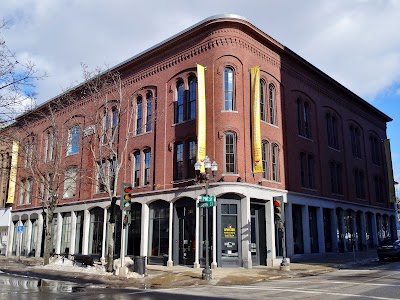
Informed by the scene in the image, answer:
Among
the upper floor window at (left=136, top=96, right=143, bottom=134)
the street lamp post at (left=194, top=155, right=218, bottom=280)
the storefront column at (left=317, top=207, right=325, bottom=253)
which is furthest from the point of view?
the upper floor window at (left=136, top=96, right=143, bottom=134)

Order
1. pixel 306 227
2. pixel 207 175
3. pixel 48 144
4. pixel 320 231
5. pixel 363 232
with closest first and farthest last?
1. pixel 207 175
2. pixel 306 227
3. pixel 320 231
4. pixel 363 232
5. pixel 48 144

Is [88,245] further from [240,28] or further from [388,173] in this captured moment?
[388,173]

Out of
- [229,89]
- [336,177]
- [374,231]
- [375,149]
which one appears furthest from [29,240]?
[375,149]

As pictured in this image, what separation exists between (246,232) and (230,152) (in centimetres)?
491

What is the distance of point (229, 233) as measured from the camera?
23.2m

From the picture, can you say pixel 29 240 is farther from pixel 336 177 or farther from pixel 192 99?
pixel 336 177

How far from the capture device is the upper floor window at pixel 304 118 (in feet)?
Result: 104

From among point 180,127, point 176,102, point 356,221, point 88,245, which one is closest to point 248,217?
point 180,127

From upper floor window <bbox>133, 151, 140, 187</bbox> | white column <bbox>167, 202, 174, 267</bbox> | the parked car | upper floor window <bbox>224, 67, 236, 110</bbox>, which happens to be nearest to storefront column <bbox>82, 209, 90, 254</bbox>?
upper floor window <bbox>133, 151, 140, 187</bbox>

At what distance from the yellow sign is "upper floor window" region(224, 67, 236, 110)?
7.51 meters

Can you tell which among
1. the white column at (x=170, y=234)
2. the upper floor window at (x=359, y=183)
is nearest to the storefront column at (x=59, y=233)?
the white column at (x=170, y=234)

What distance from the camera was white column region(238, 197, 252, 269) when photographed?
22.8 metres

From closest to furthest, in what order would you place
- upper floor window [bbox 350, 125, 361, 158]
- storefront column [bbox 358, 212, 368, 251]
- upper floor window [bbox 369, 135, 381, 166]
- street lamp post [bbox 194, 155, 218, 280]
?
street lamp post [bbox 194, 155, 218, 280] < storefront column [bbox 358, 212, 368, 251] < upper floor window [bbox 350, 125, 361, 158] < upper floor window [bbox 369, 135, 381, 166]

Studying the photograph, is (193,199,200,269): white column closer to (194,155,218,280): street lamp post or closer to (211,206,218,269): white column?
(211,206,218,269): white column
